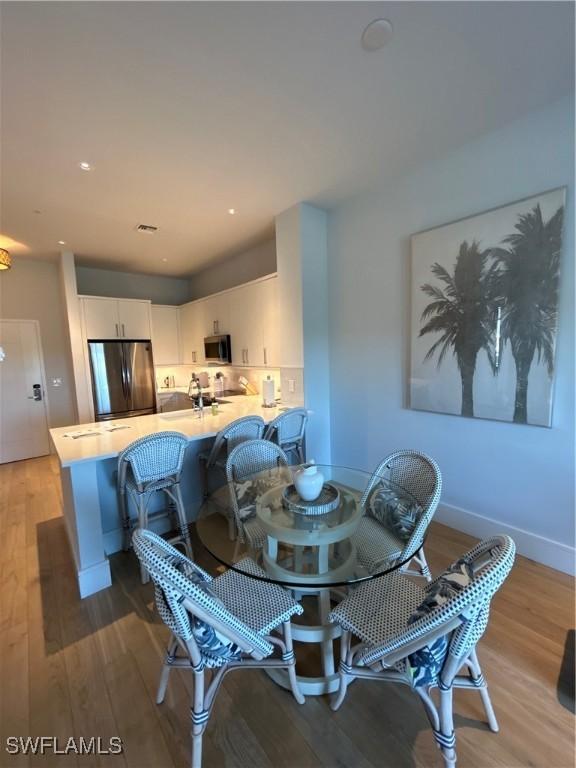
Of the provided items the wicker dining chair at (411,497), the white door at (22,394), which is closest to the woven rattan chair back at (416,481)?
the wicker dining chair at (411,497)

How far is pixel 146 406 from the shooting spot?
529 centimetres

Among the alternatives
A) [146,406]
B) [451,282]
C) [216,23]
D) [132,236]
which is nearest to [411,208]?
[451,282]

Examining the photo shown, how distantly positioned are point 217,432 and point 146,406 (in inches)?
129

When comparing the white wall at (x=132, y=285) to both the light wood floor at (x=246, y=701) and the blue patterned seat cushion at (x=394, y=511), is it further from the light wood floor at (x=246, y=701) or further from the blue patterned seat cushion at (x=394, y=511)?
the blue patterned seat cushion at (x=394, y=511)

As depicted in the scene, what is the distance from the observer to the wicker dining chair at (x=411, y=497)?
1525mm

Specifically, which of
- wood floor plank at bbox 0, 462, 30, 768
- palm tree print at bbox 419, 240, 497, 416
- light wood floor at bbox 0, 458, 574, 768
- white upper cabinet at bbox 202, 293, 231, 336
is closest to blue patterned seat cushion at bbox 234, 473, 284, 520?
light wood floor at bbox 0, 458, 574, 768

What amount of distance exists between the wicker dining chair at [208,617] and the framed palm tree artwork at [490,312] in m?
2.00

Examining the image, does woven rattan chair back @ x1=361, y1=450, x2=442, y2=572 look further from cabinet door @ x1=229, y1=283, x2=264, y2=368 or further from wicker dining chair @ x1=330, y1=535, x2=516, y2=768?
cabinet door @ x1=229, y1=283, x2=264, y2=368

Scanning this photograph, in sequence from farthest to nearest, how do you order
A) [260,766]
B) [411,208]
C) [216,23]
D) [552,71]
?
1. [411,208]
2. [552,71]
3. [216,23]
4. [260,766]

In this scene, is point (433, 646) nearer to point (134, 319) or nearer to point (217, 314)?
point (217, 314)

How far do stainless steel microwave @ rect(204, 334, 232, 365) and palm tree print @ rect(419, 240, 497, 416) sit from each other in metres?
2.84

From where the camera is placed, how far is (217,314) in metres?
4.89

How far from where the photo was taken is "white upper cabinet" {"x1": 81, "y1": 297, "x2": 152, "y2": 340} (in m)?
4.64

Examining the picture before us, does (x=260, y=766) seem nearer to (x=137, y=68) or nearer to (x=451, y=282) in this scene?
(x=451, y=282)
